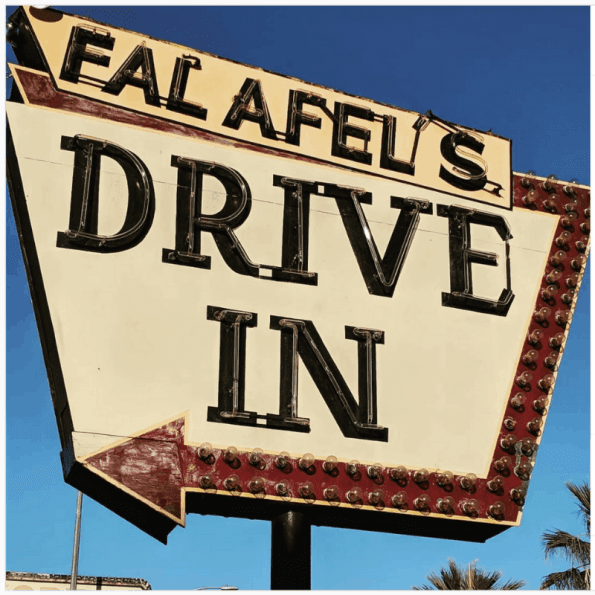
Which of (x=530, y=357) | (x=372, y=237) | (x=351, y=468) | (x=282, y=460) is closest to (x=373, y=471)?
(x=351, y=468)

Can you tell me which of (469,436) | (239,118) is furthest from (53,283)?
(469,436)

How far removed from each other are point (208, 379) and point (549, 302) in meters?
4.23

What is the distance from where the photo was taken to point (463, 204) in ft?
41.6

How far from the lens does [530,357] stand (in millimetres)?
12156

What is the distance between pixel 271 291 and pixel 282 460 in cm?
178

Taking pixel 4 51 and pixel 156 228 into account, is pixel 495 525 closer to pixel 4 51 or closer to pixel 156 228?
pixel 156 228

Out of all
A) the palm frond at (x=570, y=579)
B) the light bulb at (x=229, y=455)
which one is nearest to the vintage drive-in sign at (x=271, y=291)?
the light bulb at (x=229, y=455)

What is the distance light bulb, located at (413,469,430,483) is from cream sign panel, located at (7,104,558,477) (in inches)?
5.6

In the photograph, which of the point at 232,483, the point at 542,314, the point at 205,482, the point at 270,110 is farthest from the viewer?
the point at 542,314

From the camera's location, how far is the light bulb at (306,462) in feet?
34.9

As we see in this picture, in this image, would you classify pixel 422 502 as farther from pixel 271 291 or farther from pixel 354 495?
pixel 271 291

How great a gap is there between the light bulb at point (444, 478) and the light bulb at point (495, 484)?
43 centimetres

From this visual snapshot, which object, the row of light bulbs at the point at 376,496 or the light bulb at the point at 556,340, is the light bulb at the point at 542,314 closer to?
the light bulb at the point at 556,340

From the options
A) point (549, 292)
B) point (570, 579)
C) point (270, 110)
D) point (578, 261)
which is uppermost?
point (270, 110)
